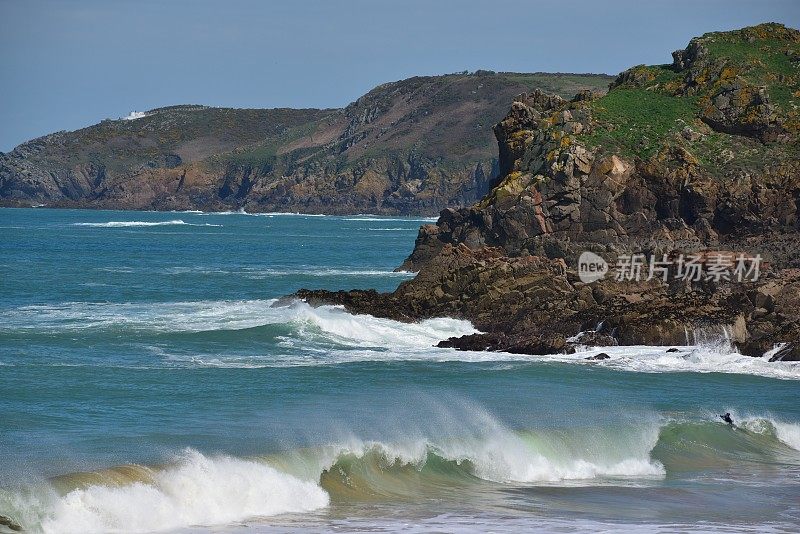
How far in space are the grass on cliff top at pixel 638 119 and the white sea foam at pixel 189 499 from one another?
1388 inches

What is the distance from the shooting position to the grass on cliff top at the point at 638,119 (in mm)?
52219

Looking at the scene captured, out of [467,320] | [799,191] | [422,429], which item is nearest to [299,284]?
[467,320]

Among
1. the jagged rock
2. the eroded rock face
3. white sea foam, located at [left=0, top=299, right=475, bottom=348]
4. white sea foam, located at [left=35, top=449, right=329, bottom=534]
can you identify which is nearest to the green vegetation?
the eroded rock face

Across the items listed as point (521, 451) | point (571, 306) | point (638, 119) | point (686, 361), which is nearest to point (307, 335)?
point (571, 306)

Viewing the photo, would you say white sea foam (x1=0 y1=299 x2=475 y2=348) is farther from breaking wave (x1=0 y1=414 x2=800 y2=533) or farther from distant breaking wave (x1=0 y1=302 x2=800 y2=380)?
breaking wave (x1=0 y1=414 x2=800 y2=533)

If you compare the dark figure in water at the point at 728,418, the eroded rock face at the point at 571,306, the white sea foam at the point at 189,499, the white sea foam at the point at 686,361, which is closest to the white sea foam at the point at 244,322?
the eroded rock face at the point at 571,306

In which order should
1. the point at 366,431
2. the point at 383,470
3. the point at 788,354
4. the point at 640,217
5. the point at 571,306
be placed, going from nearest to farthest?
the point at 383,470 → the point at 366,431 → the point at 788,354 → the point at 571,306 → the point at 640,217

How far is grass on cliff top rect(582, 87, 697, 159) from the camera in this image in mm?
52219

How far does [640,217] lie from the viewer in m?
50.0

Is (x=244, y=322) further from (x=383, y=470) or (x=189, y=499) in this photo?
(x=189, y=499)

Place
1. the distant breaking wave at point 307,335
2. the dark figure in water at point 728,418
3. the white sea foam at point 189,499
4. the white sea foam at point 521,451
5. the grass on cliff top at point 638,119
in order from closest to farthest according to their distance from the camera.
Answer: the white sea foam at point 189,499
the white sea foam at point 521,451
the dark figure in water at point 728,418
the distant breaking wave at point 307,335
the grass on cliff top at point 638,119

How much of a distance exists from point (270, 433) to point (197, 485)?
12.2 ft

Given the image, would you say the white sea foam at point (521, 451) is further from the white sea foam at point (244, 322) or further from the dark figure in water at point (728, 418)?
the white sea foam at point (244, 322)

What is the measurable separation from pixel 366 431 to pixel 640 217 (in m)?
29.9
